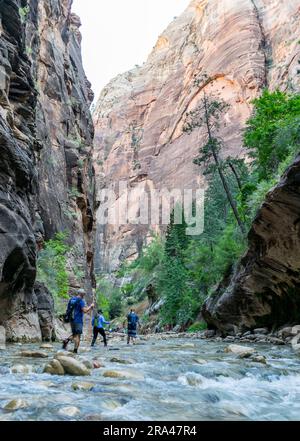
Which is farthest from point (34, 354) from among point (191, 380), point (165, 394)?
point (165, 394)

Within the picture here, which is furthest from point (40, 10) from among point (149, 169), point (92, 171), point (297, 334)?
point (149, 169)

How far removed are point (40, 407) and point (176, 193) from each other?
73.5 meters

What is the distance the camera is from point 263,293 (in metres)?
18.4

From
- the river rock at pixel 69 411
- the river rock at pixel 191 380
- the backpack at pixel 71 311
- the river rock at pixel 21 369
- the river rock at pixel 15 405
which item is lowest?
the river rock at pixel 191 380

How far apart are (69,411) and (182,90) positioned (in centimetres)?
9439

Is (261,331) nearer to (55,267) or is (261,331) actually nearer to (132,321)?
(132,321)

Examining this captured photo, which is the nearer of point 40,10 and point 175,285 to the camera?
point 40,10

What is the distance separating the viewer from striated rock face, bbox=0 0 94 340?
15.6 meters

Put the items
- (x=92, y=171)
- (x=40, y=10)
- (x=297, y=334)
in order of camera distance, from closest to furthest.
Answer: (x=297, y=334) → (x=40, y=10) → (x=92, y=171)

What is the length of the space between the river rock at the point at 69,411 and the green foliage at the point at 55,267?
764 inches

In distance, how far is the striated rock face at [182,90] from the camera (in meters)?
74.9

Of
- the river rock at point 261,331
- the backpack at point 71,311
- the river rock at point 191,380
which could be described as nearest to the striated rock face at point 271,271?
the river rock at point 261,331
